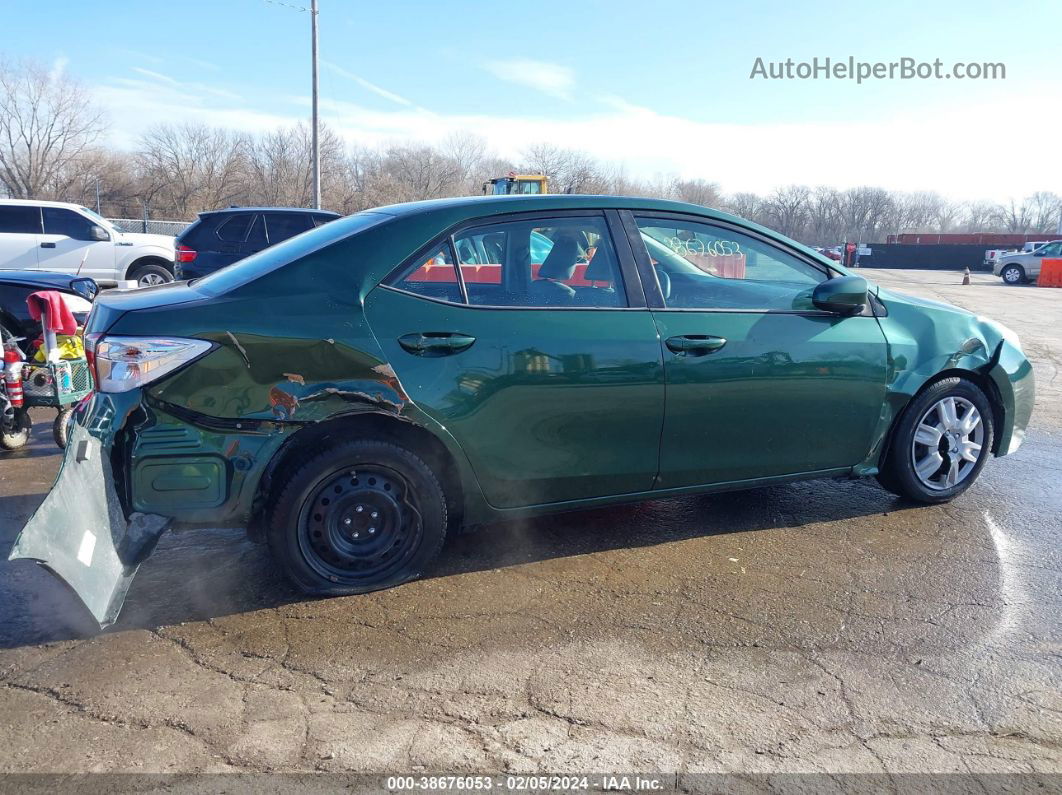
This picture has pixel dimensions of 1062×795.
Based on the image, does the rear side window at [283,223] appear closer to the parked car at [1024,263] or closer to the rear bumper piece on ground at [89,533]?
the rear bumper piece on ground at [89,533]

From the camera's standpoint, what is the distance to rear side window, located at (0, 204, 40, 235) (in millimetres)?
14930

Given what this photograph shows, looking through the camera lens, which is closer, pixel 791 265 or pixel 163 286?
pixel 163 286

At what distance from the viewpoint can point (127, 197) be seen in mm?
47906

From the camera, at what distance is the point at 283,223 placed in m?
12.8

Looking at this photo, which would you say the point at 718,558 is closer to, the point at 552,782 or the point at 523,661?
the point at 523,661

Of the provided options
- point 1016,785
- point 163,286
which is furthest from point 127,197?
point 1016,785

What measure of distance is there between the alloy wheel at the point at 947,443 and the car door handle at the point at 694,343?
1429mm

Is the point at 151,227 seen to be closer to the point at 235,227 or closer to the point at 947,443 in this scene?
the point at 235,227

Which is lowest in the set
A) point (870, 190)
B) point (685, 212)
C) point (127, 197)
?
point (685, 212)

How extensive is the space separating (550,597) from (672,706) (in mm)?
886

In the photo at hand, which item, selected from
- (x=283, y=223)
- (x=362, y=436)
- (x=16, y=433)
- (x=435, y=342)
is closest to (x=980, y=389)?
(x=435, y=342)

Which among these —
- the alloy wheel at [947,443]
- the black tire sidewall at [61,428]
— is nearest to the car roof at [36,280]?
the black tire sidewall at [61,428]

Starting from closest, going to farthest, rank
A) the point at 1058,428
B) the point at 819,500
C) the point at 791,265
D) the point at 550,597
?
1. the point at 550,597
2. the point at 791,265
3. the point at 819,500
4. the point at 1058,428

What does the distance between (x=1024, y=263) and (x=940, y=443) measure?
34.1 meters
